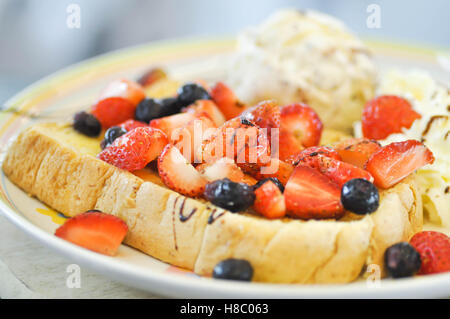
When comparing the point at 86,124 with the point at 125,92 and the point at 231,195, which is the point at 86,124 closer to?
the point at 125,92

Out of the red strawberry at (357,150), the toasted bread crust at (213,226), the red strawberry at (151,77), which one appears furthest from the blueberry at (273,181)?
the red strawberry at (151,77)

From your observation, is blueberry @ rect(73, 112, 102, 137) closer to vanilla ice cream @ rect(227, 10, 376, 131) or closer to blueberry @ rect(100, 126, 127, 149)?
blueberry @ rect(100, 126, 127, 149)

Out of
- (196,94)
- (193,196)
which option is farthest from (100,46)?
(193,196)

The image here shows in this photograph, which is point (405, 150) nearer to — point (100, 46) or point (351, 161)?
point (351, 161)

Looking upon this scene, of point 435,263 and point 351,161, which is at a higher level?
point 351,161

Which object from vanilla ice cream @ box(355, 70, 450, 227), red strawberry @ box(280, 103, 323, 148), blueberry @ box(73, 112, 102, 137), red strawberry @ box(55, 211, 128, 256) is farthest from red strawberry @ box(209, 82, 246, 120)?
red strawberry @ box(55, 211, 128, 256)

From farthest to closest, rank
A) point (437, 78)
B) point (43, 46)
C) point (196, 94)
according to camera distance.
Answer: point (43, 46), point (437, 78), point (196, 94)
